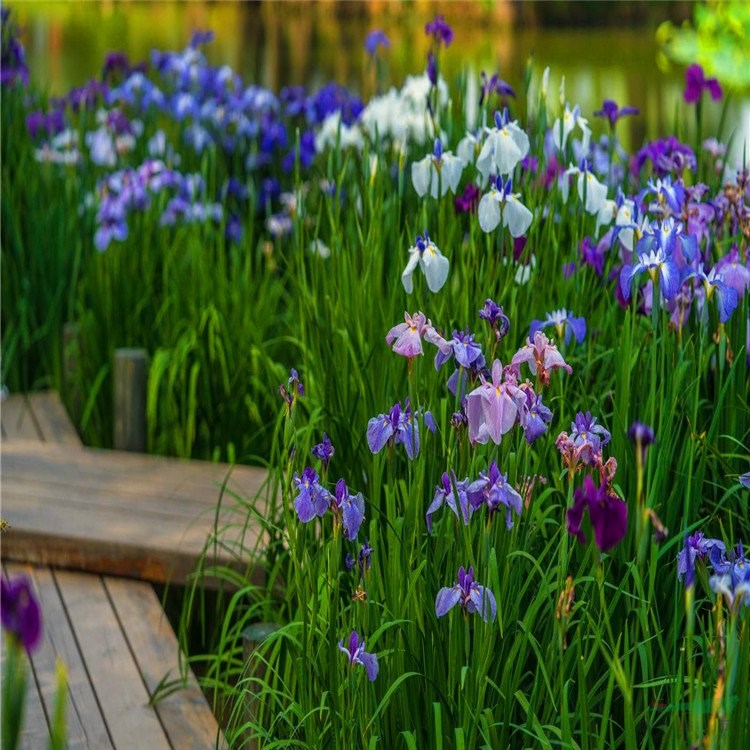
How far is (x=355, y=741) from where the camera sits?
200cm

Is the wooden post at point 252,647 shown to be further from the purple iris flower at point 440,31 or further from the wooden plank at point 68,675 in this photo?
the purple iris flower at point 440,31

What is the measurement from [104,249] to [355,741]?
268cm

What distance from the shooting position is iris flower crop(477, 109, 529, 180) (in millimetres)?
2633

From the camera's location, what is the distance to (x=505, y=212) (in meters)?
2.48

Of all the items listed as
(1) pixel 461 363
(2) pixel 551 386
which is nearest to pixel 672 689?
(1) pixel 461 363

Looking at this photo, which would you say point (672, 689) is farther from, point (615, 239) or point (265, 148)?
point (265, 148)

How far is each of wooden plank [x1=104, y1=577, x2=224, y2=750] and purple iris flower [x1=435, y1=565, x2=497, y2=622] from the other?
0.72 metres

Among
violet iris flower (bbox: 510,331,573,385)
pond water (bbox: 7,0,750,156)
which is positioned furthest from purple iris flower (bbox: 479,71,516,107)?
pond water (bbox: 7,0,750,156)

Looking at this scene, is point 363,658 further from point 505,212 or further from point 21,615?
point 505,212

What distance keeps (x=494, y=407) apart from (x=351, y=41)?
1991 cm

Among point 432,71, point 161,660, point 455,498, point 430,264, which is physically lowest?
point 161,660

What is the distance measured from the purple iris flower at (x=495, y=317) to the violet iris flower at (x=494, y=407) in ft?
0.62

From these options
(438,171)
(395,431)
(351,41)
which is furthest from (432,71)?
(351,41)

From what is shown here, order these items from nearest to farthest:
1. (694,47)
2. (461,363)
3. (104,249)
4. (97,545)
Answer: (461,363)
(97,545)
(104,249)
(694,47)
